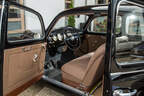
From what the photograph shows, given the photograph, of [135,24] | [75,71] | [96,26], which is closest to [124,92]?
[135,24]

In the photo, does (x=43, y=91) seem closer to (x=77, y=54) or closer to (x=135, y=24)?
(x=77, y=54)

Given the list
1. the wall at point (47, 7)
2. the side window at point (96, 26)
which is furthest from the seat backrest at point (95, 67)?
the wall at point (47, 7)

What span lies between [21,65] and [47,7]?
4.75m

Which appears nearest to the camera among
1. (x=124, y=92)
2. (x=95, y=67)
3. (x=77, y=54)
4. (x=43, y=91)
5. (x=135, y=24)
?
(x=124, y=92)

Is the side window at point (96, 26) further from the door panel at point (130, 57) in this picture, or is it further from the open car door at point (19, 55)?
the door panel at point (130, 57)

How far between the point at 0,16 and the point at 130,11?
126 cm

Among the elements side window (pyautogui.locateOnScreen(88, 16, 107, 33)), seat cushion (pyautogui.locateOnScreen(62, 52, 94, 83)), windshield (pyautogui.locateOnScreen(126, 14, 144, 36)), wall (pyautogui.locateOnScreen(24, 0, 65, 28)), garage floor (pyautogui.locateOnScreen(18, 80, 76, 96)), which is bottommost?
garage floor (pyautogui.locateOnScreen(18, 80, 76, 96))

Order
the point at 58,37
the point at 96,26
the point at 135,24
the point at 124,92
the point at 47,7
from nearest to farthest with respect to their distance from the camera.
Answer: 1. the point at 124,92
2. the point at 135,24
3. the point at 58,37
4. the point at 96,26
5. the point at 47,7

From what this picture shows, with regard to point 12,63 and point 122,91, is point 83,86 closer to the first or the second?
point 122,91

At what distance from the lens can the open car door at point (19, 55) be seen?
1.40 meters

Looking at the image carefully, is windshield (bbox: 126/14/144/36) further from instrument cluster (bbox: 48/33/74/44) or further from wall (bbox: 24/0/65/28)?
wall (bbox: 24/0/65/28)

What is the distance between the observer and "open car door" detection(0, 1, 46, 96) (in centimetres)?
140

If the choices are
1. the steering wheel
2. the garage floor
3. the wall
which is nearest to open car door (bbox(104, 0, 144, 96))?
the garage floor

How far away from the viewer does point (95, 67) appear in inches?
56.3
